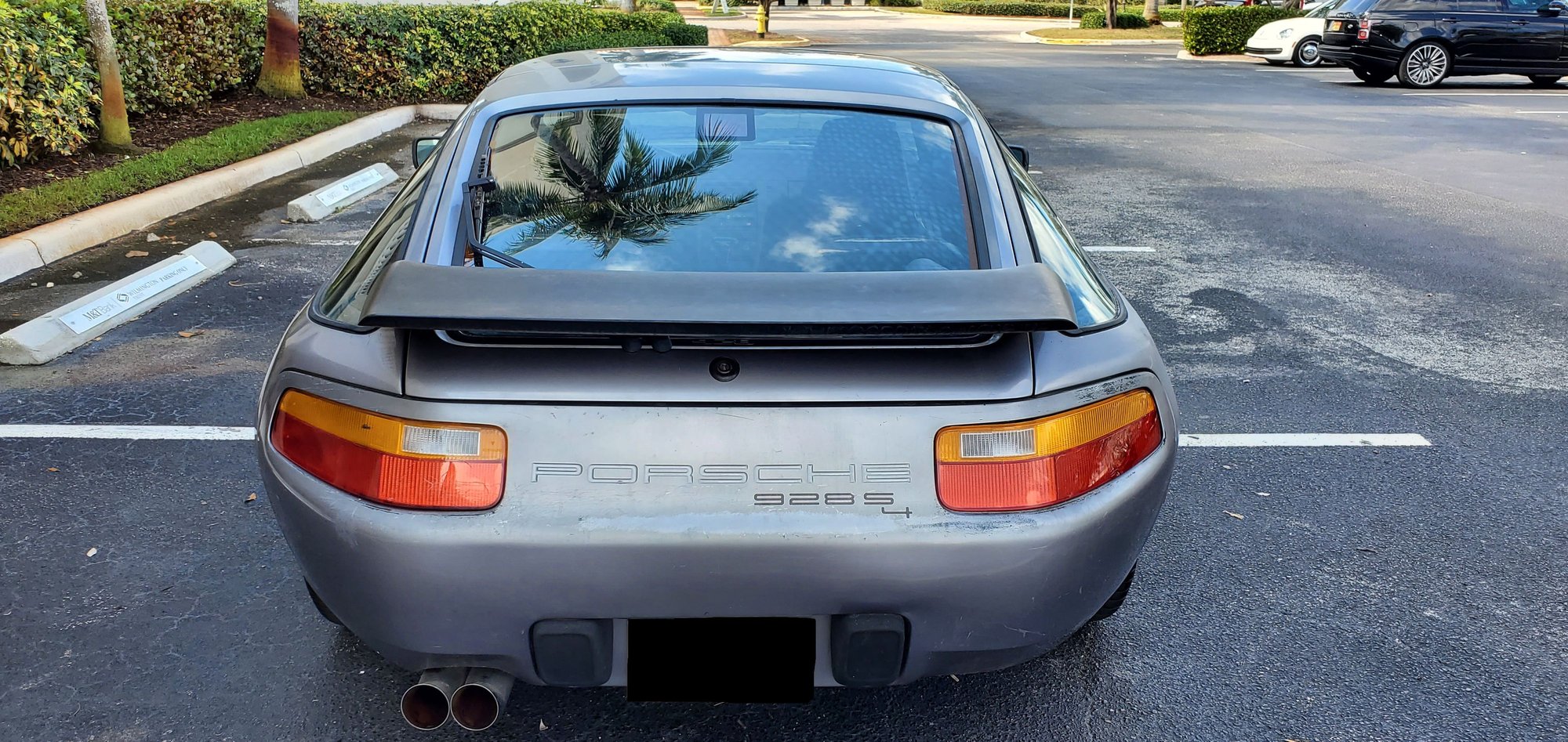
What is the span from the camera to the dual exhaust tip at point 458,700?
7.18 feet

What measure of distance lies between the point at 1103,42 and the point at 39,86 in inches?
1106

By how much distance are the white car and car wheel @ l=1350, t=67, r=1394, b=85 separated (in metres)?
3.75

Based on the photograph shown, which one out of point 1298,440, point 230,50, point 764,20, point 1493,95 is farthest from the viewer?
point 764,20

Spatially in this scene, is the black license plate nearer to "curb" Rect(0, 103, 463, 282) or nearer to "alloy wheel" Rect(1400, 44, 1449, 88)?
"curb" Rect(0, 103, 463, 282)

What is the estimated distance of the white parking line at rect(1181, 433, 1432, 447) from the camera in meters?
4.39

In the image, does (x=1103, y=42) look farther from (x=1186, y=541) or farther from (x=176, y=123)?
(x=1186, y=541)

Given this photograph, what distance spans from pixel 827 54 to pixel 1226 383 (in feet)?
8.03

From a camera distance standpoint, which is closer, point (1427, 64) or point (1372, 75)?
point (1427, 64)

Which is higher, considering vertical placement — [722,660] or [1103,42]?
[1103,42]

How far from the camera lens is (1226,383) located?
5.04 meters

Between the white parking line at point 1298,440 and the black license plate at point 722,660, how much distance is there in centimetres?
265

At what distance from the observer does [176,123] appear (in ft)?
36.0

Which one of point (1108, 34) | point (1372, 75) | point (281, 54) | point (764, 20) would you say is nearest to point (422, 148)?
point (281, 54)

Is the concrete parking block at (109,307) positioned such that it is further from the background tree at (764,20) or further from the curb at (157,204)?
the background tree at (764,20)
